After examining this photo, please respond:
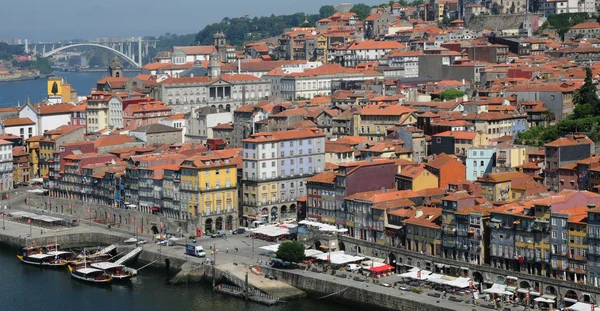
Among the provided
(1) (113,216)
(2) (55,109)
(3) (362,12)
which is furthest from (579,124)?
(3) (362,12)

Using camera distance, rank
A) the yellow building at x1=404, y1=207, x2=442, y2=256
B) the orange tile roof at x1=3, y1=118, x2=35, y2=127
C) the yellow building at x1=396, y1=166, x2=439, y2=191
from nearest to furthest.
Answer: the yellow building at x1=404, y1=207, x2=442, y2=256 < the yellow building at x1=396, y1=166, x2=439, y2=191 < the orange tile roof at x1=3, y1=118, x2=35, y2=127

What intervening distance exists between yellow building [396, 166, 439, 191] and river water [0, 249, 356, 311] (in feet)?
33.9

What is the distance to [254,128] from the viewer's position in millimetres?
73750

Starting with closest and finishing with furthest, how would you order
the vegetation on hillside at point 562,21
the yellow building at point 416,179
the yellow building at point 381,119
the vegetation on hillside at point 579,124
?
the yellow building at point 416,179
the vegetation on hillside at point 579,124
the yellow building at point 381,119
the vegetation on hillside at point 562,21

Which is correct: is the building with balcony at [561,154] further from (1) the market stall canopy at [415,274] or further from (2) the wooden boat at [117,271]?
(2) the wooden boat at [117,271]

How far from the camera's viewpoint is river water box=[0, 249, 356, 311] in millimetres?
47156

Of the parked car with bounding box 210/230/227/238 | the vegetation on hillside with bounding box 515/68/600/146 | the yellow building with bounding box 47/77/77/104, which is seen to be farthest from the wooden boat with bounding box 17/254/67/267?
the yellow building with bounding box 47/77/77/104

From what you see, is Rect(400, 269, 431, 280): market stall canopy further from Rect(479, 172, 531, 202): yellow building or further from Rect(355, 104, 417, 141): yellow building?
Rect(355, 104, 417, 141): yellow building

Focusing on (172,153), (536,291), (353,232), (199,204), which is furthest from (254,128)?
(536,291)

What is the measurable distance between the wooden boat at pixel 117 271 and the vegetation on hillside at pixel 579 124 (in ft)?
76.1

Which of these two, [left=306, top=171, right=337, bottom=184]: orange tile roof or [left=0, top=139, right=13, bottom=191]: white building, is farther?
[left=0, top=139, right=13, bottom=191]: white building

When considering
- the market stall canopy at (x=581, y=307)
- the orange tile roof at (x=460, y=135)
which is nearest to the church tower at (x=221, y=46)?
the orange tile roof at (x=460, y=135)

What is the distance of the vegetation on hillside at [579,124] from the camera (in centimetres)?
6219

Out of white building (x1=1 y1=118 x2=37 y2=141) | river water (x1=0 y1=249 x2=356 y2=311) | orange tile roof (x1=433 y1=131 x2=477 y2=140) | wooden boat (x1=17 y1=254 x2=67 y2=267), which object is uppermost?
white building (x1=1 y1=118 x2=37 y2=141)
